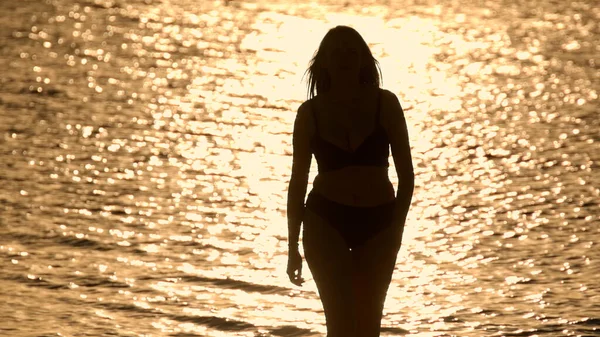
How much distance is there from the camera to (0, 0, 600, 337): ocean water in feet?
37.6

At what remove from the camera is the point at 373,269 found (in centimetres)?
605

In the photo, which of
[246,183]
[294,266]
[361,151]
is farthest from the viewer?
[246,183]

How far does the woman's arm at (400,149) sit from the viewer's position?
603cm

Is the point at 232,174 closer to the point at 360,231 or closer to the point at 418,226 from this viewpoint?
the point at 418,226

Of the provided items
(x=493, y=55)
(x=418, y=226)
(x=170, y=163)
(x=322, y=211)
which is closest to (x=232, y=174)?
(x=170, y=163)

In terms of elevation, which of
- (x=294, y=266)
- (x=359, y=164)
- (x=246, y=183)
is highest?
(x=359, y=164)

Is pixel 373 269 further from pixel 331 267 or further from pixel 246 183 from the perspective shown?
pixel 246 183

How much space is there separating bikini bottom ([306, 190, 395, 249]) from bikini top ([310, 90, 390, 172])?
19 cm

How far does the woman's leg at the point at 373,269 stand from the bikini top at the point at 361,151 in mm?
334

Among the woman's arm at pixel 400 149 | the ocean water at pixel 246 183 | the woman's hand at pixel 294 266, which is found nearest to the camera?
the woman's arm at pixel 400 149

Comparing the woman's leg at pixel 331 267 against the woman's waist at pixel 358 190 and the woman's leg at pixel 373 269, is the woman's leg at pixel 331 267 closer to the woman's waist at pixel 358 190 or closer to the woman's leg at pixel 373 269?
the woman's leg at pixel 373 269

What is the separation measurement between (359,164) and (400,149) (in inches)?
8.0

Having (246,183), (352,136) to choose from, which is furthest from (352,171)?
(246,183)

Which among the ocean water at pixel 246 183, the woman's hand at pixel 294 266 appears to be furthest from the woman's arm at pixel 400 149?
the ocean water at pixel 246 183
